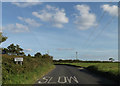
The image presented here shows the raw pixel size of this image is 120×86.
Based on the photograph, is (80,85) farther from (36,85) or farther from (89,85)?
(36,85)

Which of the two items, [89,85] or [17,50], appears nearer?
[89,85]

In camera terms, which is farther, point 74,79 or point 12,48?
point 12,48

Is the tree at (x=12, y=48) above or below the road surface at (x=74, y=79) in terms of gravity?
above

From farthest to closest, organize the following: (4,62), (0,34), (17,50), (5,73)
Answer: (17,50) < (0,34) < (4,62) < (5,73)

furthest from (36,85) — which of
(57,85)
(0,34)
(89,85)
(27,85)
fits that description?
(0,34)

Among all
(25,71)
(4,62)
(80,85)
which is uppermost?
(4,62)

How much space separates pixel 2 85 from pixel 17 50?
46.6 metres

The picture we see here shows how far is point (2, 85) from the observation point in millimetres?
9805

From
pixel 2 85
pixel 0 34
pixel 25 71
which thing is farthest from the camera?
pixel 0 34

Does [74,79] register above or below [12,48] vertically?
below

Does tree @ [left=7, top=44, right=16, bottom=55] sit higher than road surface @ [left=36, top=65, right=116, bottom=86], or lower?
higher

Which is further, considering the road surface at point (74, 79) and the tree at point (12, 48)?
the tree at point (12, 48)

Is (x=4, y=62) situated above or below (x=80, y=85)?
above

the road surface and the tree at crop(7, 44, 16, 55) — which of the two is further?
the tree at crop(7, 44, 16, 55)
